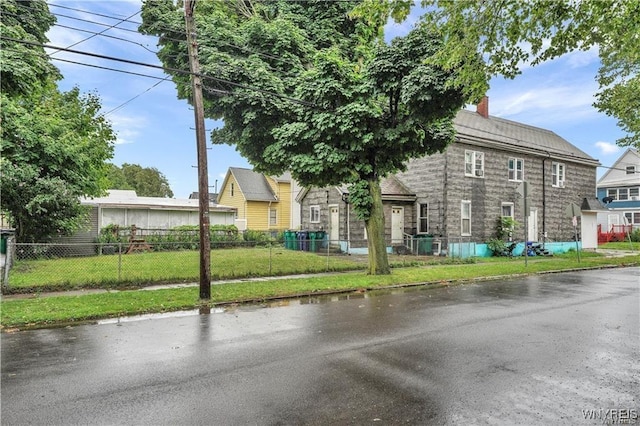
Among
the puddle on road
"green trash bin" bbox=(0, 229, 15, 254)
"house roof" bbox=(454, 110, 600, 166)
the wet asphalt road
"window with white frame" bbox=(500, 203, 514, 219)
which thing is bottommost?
the puddle on road

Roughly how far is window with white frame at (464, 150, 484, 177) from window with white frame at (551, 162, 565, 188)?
22.0 feet

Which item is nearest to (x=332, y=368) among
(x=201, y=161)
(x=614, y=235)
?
(x=201, y=161)

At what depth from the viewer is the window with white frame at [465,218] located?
21.8m

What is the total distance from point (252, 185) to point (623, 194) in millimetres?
40016

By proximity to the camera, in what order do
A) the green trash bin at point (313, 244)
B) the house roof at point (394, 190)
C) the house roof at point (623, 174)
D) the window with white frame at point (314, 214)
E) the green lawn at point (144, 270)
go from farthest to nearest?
the house roof at point (623, 174) → the window with white frame at point (314, 214) → the green trash bin at point (313, 244) → the house roof at point (394, 190) → the green lawn at point (144, 270)

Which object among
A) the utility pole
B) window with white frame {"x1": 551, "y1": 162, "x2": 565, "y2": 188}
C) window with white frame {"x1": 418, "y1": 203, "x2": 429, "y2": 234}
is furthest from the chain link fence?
window with white frame {"x1": 551, "y1": 162, "x2": 565, "y2": 188}

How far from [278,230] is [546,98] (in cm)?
2213

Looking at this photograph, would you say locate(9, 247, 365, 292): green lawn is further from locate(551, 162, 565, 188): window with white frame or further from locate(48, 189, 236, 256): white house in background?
locate(551, 162, 565, 188): window with white frame

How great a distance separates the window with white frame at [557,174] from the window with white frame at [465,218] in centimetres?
792

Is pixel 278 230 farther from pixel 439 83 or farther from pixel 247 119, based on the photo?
pixel 439 83

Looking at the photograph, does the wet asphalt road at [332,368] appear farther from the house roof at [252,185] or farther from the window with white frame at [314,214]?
the house roof at [252,185]

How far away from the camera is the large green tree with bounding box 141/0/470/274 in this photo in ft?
37.5

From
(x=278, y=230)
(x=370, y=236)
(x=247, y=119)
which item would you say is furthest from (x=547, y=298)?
(x=278, y=230)

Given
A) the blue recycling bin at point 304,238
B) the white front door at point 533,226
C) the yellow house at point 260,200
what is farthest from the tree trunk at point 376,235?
the yellow house at point 260,200
